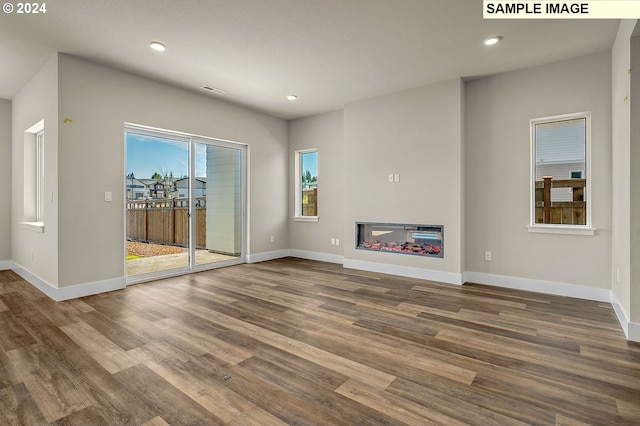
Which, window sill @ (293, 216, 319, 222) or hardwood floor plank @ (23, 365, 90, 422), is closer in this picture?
hardwood floor plank @ (23, 365, 90, 422)

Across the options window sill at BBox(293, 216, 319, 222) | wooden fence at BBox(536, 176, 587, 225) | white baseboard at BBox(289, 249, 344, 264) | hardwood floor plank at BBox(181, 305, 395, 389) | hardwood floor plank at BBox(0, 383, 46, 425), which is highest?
wooden fence at BBox(536, 176, 587, 225)

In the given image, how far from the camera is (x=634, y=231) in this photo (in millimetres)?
2592

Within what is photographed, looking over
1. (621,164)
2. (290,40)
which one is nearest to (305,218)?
(290,40)

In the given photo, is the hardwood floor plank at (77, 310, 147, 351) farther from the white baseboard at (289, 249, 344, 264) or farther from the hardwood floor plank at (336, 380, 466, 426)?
the white baseboard at (289, 249, 344, 264)

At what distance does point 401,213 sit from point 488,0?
2866 millimetres

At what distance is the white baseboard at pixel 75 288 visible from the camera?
3.69m

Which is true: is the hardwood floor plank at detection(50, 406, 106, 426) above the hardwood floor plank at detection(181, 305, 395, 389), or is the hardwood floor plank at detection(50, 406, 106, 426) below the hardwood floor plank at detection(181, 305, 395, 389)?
below

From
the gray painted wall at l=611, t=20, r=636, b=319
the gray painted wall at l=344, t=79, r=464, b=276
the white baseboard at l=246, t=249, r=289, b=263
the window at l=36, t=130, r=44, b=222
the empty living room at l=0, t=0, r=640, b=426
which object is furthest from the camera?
the white baseboard at l=246, t=249, r=289, b=263

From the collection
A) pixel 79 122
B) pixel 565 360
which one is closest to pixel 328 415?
pixel 565 360

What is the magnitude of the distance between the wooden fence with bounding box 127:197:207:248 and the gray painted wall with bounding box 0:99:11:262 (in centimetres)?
262

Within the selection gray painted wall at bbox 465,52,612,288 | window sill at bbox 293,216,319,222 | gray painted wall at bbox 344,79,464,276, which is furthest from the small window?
window sill at bbox 293,216,319,222

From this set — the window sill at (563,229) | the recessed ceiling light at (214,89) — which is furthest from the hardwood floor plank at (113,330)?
the window sill at (563,229)

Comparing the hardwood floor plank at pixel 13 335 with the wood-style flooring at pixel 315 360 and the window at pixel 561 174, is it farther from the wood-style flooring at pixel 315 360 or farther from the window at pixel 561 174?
the window at pixel 561 174

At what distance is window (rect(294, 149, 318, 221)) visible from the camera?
642cm
